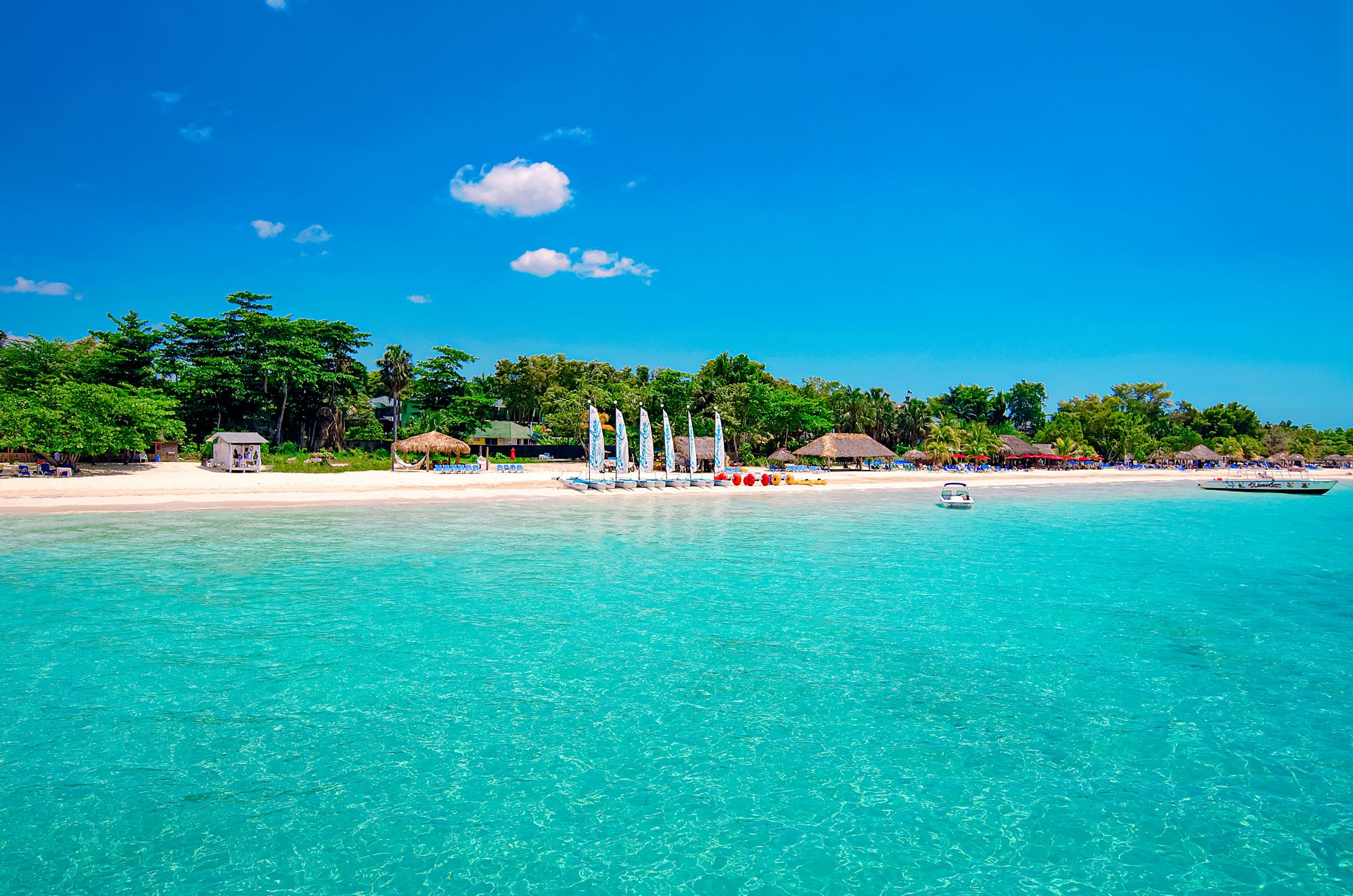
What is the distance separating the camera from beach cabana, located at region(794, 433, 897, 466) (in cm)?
5838

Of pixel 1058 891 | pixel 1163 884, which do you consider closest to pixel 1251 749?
pixel 1163 884

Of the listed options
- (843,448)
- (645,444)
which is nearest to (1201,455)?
(843,448)

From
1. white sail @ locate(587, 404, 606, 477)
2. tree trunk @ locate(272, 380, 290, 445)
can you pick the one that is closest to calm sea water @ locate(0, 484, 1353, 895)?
white sail @ locate(587, 404, 606, 477)

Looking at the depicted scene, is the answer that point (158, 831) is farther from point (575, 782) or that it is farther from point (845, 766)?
point (845, 766)

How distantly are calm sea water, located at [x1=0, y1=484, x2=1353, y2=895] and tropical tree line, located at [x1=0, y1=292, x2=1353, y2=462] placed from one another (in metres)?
24.9

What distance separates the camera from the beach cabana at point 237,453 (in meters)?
39.9

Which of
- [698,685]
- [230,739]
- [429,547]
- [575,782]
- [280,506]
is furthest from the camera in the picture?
[280,506]

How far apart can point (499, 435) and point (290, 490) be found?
26.2 m

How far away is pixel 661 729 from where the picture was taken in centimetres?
838

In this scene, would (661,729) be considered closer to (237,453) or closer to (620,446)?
(620,446)

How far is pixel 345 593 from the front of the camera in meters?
14.4

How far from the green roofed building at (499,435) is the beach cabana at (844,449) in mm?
22694

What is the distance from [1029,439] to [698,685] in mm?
83296

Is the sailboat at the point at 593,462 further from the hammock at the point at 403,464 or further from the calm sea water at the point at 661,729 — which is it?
the calm sea water at the point at 661,729
